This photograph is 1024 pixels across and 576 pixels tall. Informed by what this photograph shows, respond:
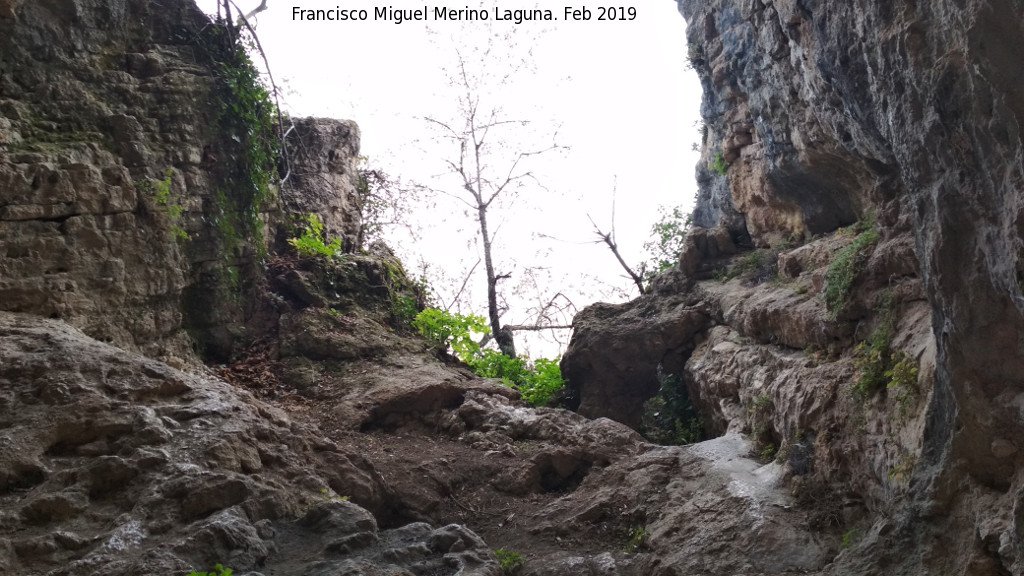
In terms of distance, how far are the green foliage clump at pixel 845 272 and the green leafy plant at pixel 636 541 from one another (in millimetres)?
2747

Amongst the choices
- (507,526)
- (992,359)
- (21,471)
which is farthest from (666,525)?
(21,471)

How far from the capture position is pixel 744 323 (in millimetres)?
9508

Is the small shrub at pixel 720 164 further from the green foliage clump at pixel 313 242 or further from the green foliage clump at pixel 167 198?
the green foliage clump at pixel 167 198

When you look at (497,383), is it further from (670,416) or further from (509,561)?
(509,561)

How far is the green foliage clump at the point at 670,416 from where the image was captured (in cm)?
1051

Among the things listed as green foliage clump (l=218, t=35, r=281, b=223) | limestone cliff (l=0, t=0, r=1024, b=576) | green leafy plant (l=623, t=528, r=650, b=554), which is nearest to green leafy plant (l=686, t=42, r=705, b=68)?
limestone cliff (l=0, t=0, r=1024, b=576)

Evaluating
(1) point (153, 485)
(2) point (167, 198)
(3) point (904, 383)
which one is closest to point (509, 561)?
(1) point (153, 485)

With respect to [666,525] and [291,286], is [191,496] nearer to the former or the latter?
[666,525]

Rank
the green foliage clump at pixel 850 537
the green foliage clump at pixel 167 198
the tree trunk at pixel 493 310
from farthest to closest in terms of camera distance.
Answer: the tree trunk at pixel 493 310
the green foliage clump at pixel 167 198
the green foliage clump at pixel 850 537

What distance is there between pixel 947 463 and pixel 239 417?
5207mm

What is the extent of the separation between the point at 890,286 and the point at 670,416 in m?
4.92

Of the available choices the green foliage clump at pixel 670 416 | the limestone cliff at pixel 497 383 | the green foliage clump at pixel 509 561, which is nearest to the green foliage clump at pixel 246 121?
the limestone cliff at pixel 497 383

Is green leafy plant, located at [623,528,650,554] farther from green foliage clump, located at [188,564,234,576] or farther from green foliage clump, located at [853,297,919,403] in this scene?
green foliage clump, located at [188,564,234,576]

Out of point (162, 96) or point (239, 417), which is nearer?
point (239, 417)
